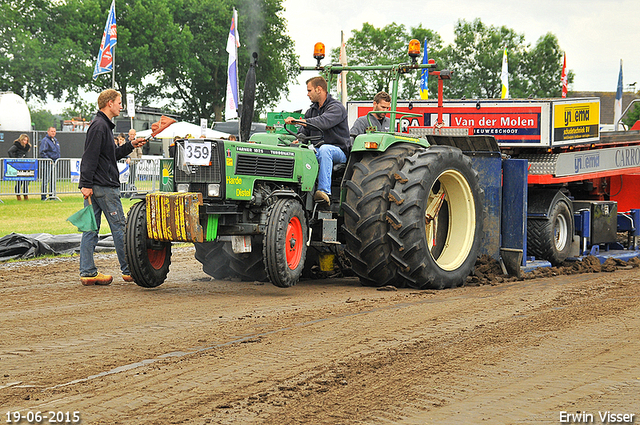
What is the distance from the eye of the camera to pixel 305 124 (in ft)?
25.0

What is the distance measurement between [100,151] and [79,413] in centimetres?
476

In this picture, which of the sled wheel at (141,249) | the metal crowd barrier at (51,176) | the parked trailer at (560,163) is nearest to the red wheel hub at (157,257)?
the sled wheel at (141,249)

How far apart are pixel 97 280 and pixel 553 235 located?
578 centimetres

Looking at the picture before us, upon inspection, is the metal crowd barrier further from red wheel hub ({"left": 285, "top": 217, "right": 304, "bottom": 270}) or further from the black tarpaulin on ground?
red wheel hub ({"left": 285, "top": 217, "right": 304, "bottom": 270})

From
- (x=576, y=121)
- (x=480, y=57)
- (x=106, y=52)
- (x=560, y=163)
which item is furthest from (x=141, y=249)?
(x=480, y=57)

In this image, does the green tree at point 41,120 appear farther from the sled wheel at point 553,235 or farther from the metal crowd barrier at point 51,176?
the sled wheel at point 553,235

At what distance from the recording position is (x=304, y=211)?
745cm

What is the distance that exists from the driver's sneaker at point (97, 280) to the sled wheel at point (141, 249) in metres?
0.75

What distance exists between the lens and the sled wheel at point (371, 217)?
7.47 meters

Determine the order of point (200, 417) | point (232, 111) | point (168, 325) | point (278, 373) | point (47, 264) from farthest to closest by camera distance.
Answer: point (232, 111)
point (47, 264)
point (168, 325)
point (278, 373)
point (200, 417)

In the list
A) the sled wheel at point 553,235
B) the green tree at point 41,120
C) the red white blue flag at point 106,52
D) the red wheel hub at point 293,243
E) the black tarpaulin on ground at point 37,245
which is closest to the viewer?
the red wheel hub at point 293,243

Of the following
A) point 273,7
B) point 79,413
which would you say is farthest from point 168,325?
point 273,7

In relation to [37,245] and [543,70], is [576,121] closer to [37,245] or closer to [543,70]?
[37,245]

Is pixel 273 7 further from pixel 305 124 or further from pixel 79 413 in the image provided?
pixel 79 413
